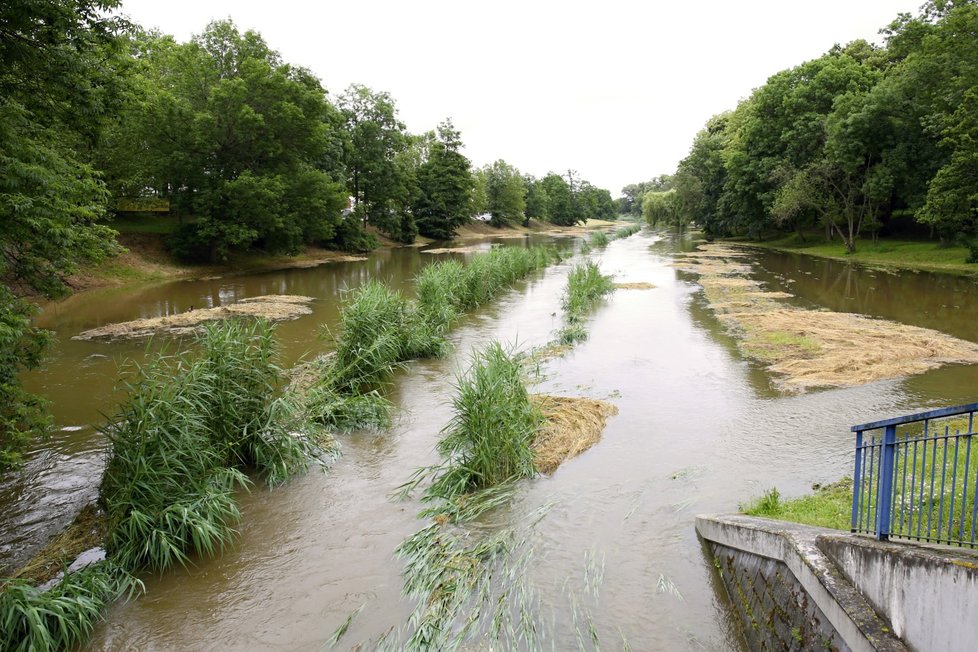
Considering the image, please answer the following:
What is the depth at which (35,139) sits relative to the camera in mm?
7270

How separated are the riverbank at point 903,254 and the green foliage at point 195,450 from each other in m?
30.4

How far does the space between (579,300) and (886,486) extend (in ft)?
50.2

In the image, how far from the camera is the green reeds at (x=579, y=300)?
1495 cm

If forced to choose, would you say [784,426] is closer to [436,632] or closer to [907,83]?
[436,632]

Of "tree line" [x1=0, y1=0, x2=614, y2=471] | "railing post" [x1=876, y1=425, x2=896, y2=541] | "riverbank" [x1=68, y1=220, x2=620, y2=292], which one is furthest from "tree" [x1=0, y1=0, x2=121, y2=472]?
"riverbank" [x1=68, y1=220, x2=620, y2=292]

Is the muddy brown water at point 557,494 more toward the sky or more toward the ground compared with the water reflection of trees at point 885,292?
more toward the ground

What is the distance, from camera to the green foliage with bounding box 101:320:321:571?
547 centimetres

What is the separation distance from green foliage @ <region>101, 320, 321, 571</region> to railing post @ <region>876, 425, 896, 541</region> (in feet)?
17.8

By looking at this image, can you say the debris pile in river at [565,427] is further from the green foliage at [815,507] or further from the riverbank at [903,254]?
the riverbank at [903,254]

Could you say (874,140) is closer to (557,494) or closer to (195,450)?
(557,494)

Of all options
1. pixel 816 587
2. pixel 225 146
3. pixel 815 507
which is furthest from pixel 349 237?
pixel 816 587

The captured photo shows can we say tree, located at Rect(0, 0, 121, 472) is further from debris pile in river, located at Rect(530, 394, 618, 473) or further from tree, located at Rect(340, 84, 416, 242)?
tree, located at Rect(340, 84, 416, 242)

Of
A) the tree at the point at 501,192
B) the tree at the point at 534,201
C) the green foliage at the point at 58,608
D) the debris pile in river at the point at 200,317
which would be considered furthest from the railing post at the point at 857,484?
the tree at the point at 534,201

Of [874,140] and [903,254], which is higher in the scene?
[874,140]
